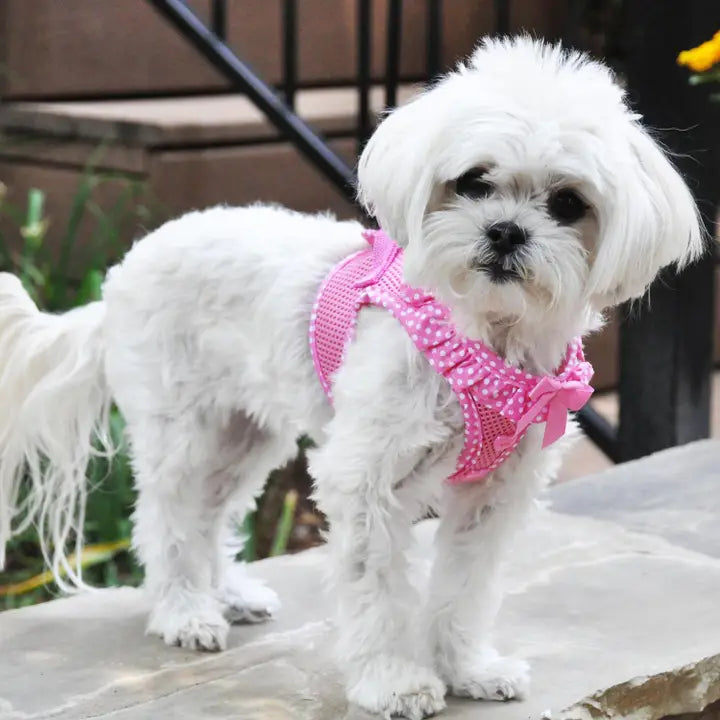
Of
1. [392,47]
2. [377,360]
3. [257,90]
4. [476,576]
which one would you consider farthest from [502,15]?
[476,576]

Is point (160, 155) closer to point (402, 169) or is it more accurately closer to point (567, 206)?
point (402, 169)

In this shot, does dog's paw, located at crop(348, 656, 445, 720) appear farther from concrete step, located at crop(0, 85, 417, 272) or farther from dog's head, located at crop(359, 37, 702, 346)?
concrete step, located at crop(0, 85, 417, 272)

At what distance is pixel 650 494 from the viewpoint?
3.65 meters

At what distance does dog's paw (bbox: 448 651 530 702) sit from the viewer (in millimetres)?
2521

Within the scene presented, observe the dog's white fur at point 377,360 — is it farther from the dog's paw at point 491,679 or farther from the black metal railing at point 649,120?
the black metal railing at point 649,120

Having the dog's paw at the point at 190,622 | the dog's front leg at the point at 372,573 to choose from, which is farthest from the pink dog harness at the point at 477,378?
the dog's paw at the point at 190,622

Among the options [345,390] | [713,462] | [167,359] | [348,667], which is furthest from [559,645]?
[713,462]

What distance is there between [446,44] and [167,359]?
3.18 metres

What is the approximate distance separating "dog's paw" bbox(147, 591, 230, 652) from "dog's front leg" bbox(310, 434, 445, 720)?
440mm

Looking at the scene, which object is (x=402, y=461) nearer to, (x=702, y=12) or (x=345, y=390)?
(x=345, y=390)

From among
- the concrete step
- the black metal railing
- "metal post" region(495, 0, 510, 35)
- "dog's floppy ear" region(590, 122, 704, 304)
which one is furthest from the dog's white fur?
the concrete step

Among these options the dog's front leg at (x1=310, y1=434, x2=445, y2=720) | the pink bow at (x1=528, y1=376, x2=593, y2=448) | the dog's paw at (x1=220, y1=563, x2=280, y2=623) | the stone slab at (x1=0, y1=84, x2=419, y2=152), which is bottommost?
the dog's paw at (x1=220, y1=563, x2=280, y2=623)

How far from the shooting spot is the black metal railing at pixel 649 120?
3812mm

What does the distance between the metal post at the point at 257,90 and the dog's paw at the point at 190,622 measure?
1.45 meters
